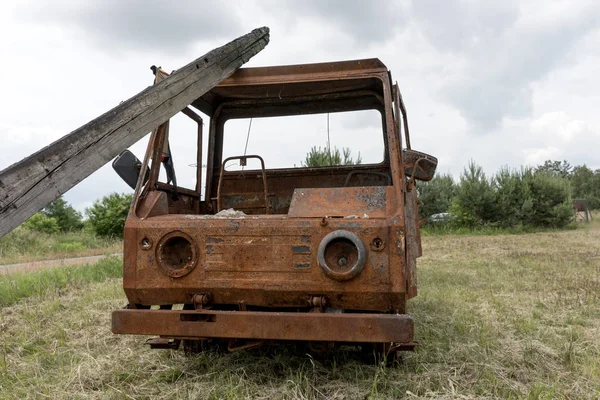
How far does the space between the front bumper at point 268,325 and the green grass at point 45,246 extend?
11.1m

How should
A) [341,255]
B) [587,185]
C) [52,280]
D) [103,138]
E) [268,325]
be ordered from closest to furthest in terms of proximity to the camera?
[103,138] → [268,325] → [341,255] → [52,280] → [587,185]

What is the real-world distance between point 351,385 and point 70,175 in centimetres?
202

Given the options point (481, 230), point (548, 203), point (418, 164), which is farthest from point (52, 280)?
point (548, 203)

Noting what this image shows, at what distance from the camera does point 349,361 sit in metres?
3.45

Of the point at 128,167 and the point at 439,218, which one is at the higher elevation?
the point at 439,218

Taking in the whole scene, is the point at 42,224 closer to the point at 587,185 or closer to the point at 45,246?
the point at 45,246

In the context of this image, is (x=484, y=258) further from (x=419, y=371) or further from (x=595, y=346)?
(x=419, y=371)

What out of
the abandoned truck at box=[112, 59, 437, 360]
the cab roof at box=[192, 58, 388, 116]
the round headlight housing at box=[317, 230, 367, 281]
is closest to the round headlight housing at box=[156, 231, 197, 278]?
the abandoned truck at box=[112, 59, 437, 360]

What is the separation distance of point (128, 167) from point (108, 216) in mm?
19064

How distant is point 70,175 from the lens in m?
2.23

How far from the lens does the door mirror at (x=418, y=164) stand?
322 cm

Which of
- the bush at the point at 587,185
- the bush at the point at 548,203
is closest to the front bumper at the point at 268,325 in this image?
the bush at the point at 548,203

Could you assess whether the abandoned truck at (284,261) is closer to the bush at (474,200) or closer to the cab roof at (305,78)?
the cab roof at (305,78)

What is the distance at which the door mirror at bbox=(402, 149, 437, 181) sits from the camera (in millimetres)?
3225
